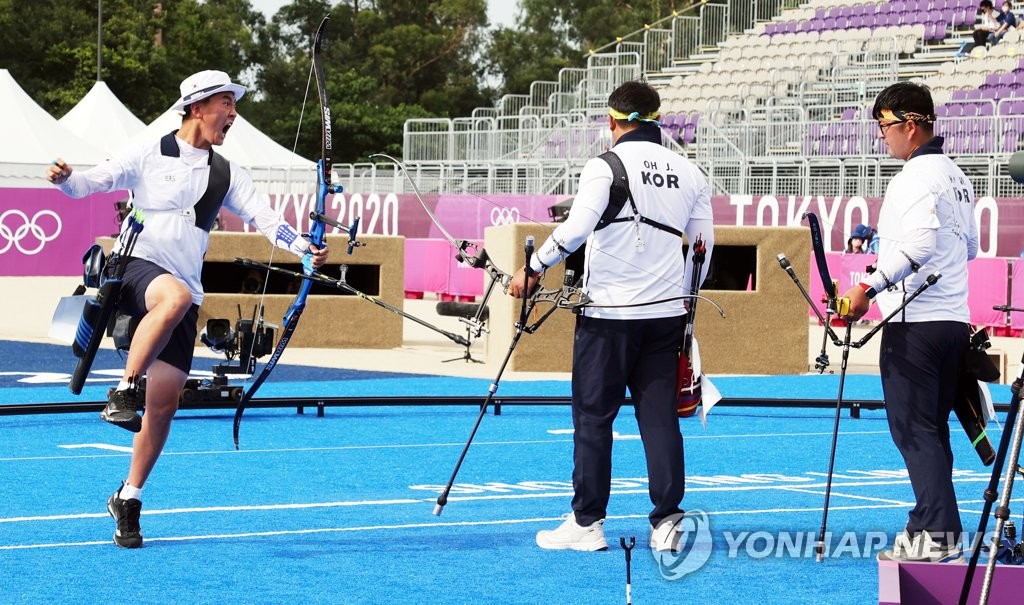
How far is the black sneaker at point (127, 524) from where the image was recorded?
7.44m

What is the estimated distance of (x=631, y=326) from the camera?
753 cm

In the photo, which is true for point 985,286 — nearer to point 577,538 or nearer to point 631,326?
point 631,326

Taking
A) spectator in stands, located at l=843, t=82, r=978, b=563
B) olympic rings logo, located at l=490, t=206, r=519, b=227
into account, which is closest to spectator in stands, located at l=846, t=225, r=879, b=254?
olympic rings logo, located at l=490, t=206, r=519, b=227

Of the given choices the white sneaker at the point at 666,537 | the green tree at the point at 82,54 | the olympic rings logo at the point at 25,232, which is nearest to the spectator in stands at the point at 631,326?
the white sneaker at the point at 666,537

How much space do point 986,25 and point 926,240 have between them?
103 feet

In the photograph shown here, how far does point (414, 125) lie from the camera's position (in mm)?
73562

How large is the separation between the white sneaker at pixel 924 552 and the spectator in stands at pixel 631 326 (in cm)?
102

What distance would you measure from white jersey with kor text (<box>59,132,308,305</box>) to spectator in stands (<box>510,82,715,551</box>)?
1506 millimetres

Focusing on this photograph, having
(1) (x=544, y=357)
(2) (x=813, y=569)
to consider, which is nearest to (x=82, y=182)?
(2) (x=813, y=569)

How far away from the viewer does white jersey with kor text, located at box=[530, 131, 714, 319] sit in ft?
24.6

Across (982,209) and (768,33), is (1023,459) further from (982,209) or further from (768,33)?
(768,33)

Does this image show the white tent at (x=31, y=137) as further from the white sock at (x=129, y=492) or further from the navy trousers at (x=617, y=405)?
the navy trousers at (x=617, y=405)

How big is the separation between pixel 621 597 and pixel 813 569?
1082 millimetres

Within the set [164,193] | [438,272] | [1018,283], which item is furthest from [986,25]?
[164,193]
